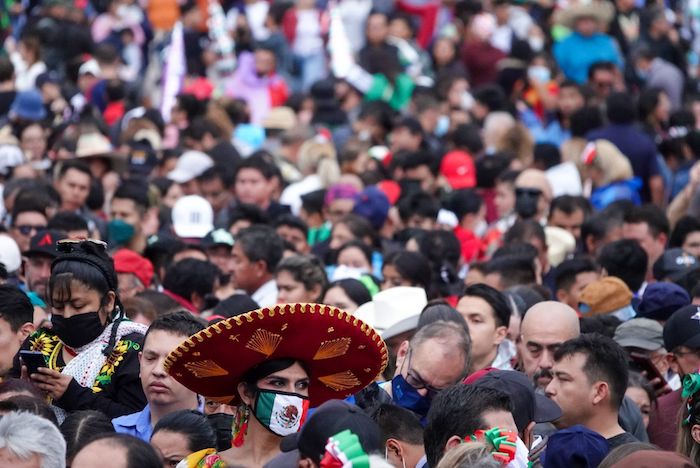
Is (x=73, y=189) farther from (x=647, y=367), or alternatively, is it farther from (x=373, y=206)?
(x=647, y=367)

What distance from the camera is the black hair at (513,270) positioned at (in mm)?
10234

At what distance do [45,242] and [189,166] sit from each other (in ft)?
15.4

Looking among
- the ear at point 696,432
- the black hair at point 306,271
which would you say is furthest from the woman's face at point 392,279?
the ear at point 696,432

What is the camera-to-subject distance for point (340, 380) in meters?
6.13

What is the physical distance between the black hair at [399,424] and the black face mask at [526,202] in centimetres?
661

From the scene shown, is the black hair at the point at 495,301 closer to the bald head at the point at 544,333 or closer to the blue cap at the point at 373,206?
the bald head at the point at 544,333

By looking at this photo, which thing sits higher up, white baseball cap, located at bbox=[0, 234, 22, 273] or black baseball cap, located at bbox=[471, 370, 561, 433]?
black baseball cap, located at bbox=[471, 370, 561, 433]

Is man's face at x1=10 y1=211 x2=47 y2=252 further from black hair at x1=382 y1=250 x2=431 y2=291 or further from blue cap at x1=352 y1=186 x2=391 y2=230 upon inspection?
blue cap at x1=352 y1=186 x2=391 y2=230

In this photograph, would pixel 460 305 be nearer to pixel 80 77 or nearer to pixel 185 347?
pixel 185 347

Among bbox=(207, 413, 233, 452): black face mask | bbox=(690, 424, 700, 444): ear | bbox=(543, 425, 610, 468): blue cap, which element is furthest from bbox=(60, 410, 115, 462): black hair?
bbox=(690, 424, 700, 444): ear

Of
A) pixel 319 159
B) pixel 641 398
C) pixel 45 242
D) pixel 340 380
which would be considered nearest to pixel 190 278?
pixel 45 242

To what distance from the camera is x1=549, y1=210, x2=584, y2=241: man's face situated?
41.5 ft

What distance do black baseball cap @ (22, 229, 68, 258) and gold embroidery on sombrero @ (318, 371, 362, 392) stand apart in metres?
3.69

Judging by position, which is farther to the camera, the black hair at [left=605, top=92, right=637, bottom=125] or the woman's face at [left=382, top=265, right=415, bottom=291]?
the black hair at [left=605, top=92, right=637, bottom=125]
